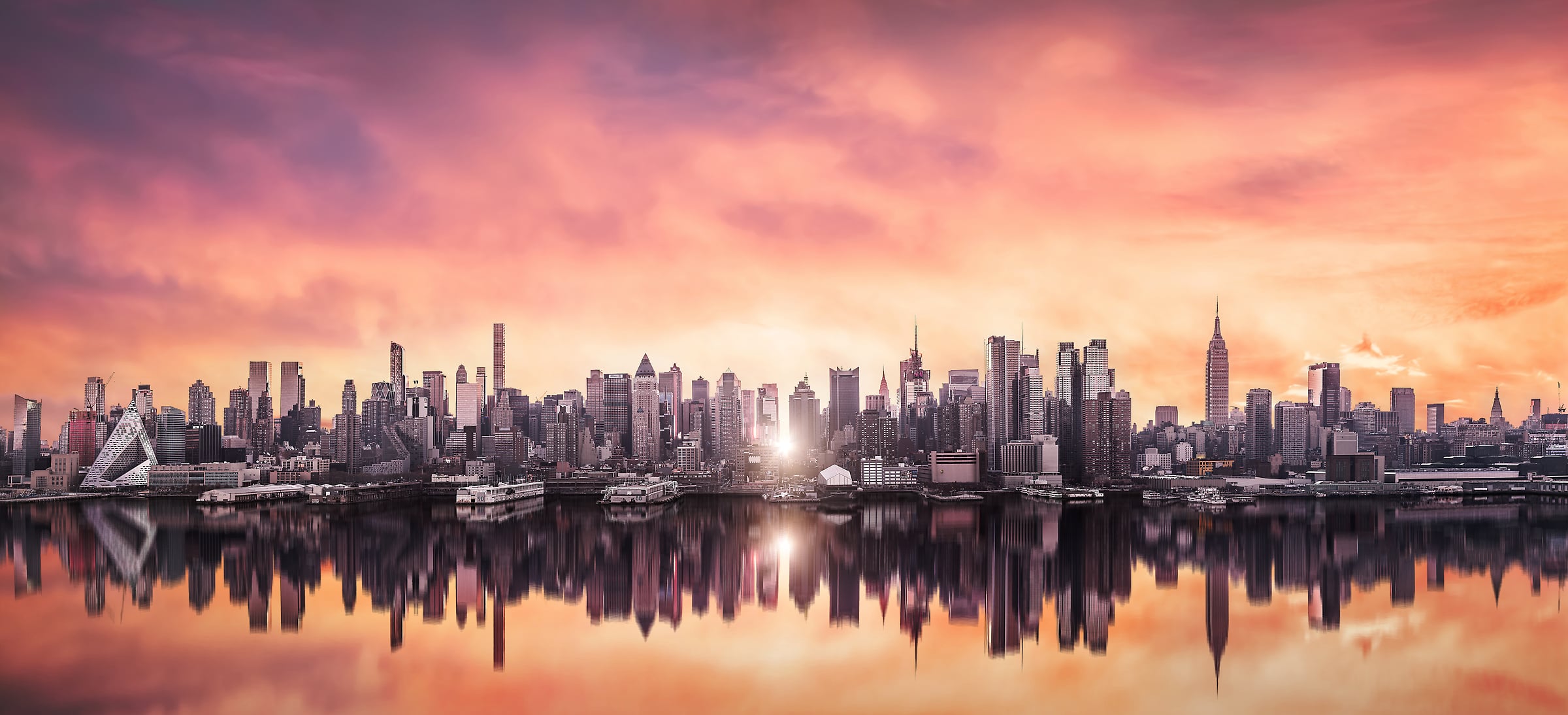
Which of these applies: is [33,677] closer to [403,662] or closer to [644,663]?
[403,662]

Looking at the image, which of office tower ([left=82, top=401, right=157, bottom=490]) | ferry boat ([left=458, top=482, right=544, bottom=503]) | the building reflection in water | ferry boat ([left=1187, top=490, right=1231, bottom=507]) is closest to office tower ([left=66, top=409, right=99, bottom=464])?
office tower ([left=82, top=401, right=157, bottom=490])

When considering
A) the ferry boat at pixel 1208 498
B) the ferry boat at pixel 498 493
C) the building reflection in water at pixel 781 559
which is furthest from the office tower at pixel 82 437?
the ferry boat at pixel 1208 498

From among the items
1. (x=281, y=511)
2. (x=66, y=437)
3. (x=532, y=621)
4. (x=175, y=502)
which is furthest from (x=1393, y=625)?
(x=66, y=437)

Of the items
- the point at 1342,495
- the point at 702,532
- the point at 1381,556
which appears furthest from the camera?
the point at 1342,495

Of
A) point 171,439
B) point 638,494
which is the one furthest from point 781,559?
point 171,439

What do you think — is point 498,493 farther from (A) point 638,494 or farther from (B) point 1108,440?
(B) point 1108,440

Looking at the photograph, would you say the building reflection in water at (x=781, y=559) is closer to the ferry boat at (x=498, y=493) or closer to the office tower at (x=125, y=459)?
the ferry boat at (x=498, y=493)

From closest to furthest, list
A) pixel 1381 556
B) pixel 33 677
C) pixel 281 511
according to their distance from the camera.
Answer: pixel 33 677 → pixel 1381 556 → pixel 281 511

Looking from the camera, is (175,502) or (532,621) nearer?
(532,621)

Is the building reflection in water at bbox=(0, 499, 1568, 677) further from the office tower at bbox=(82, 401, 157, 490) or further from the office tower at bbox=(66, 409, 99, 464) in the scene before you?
the office tower at bbox=(66, 409, 99, 464)
